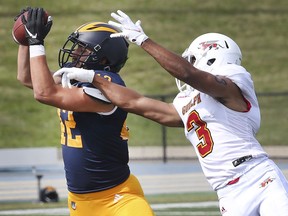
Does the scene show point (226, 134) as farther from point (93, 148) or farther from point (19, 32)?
point (19, 32)

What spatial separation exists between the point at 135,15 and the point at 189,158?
756cm

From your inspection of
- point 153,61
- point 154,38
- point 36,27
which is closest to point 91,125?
point 36,27

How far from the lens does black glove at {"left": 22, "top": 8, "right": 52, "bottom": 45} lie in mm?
5152

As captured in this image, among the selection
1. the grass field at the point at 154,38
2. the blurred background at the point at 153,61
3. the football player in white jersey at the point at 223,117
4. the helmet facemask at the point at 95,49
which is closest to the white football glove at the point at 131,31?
the football player in white jersey at the point at 223,117

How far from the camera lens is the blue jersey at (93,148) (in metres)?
5.21

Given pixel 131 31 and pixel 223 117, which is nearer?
pixel 131 31

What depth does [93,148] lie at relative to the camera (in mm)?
5223

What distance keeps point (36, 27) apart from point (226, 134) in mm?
1342

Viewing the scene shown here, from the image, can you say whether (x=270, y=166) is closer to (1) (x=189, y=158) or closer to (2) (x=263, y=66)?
(1) (x=189, y=158)

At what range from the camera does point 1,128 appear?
1767 cm

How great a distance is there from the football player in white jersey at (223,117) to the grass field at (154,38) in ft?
35.1

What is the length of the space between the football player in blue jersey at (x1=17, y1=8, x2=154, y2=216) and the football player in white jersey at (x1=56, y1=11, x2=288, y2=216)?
0.42 feet

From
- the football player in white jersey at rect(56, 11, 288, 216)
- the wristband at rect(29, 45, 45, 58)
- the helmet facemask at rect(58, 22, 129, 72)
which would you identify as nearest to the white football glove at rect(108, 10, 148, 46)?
the football player in white jersey at rect(56, 11, 288, 216)

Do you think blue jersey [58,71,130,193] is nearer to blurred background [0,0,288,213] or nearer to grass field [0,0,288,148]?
blurred background [0,0,288,213]
